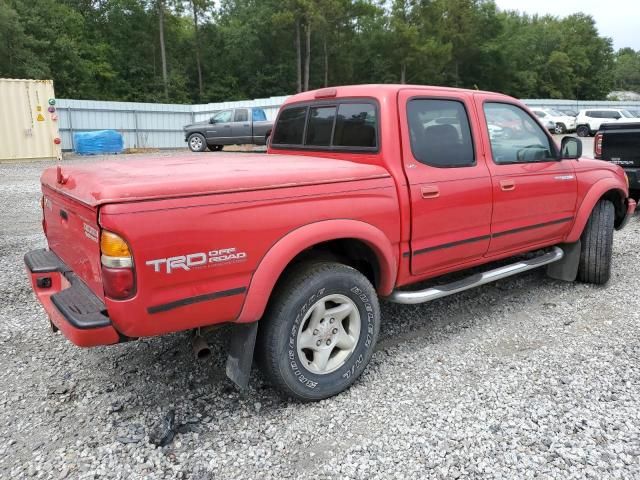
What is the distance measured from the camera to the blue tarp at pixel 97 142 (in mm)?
20141

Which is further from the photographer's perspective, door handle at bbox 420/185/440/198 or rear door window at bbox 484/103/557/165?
rear door window at bbox 484/103/557/165

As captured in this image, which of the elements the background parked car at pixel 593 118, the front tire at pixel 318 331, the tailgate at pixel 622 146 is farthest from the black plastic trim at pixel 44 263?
the background parked car at pixel 593 118

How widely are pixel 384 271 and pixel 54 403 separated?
2117 millimetres

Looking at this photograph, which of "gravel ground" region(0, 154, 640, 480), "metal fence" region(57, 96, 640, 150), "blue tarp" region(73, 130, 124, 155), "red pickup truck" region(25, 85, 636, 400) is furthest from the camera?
"metal fence" region(57, 96, 640, 150)

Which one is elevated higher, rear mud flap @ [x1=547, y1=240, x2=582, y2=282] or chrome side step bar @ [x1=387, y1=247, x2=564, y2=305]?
chrome side step bar @ [x1=387, y1=247, x2=564, y2=305]

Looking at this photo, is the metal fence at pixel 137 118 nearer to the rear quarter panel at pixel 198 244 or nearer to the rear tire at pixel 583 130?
the rear tire at pixel 583 130

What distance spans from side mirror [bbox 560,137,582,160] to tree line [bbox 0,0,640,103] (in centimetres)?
3706

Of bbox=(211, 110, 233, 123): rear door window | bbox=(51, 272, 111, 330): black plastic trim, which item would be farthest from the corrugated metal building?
bbox=(51, 272, 111, 330): black plastic trim

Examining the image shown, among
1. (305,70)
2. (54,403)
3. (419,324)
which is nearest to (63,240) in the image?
(54,403)

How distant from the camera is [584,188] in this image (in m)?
4.68

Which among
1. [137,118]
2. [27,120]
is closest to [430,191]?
[27,120]

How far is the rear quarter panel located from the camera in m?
2.31

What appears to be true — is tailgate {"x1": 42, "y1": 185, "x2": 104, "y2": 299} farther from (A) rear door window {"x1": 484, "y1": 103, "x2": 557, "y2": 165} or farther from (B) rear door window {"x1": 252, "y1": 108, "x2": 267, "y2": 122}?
(B) rear door window {"x1": 252, "y1": 108, "x2": 267, "y2": 122}

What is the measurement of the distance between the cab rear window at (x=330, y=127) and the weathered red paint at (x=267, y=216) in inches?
3.2
